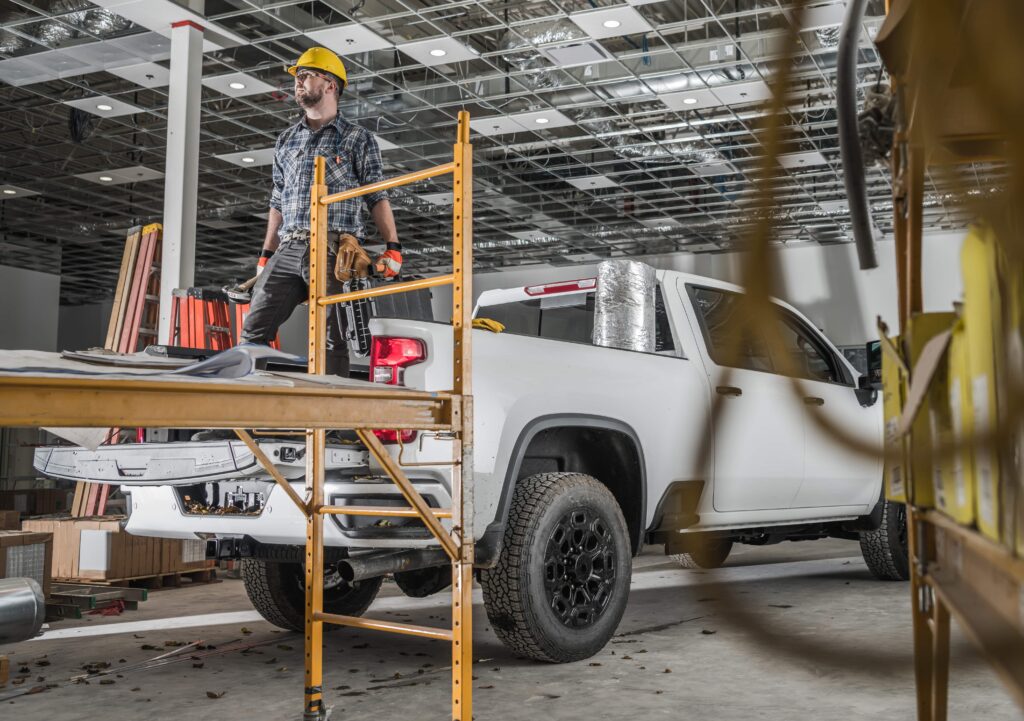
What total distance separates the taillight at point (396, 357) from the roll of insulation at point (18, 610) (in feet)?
5.67

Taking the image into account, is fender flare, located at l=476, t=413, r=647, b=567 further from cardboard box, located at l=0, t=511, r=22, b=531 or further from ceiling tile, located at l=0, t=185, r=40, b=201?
ceiling tile, located at l=0, t=185, r=40, b=201

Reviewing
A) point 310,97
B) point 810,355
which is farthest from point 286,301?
point 810,355

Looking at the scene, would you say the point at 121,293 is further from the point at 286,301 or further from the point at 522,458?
the point at 522,458

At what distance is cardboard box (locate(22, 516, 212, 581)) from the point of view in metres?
6.41

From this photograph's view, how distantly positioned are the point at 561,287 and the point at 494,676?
2.36 metres

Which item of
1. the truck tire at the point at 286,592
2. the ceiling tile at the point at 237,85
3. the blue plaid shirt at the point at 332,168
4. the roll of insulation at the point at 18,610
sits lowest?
the truck tire at the point at 286,592

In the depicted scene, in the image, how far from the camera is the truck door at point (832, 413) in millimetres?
5703

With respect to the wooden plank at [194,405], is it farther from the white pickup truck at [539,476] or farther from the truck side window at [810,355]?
the truck side window at [810,355]

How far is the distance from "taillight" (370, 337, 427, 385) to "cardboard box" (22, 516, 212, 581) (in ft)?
10.7

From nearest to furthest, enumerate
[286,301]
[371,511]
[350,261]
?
[371,511]
[350,261]
[286,301]

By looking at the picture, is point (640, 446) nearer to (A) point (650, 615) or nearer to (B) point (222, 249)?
(A) point (650, 615)

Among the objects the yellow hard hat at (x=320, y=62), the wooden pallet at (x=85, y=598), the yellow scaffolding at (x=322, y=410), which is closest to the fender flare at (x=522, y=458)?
the yellow scaffolding at (x=322, y=410)

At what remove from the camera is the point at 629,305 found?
16.6ft

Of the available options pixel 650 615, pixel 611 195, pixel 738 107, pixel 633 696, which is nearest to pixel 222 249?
pixel 611 195
